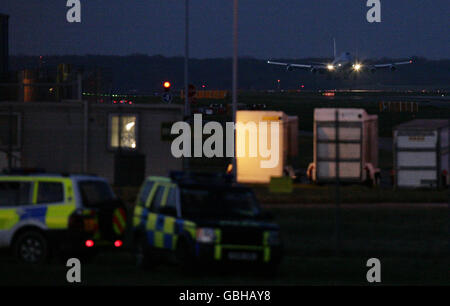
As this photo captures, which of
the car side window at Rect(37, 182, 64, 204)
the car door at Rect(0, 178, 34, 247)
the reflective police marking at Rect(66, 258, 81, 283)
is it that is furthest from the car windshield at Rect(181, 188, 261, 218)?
the car door at Rect(0, 178, 34, 247)

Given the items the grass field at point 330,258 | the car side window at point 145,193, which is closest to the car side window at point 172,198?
the car side window at point 145,193

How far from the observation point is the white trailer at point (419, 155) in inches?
1221

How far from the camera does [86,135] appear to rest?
31.6 meters

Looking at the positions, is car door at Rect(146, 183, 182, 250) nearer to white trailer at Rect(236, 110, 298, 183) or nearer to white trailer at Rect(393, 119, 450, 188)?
white trailer at Rect(393, 119, 450, 188)

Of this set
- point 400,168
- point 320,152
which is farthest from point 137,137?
point 400,168

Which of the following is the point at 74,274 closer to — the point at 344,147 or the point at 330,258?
the point at 330,258

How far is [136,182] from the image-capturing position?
3055 cm

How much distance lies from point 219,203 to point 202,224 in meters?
1.04

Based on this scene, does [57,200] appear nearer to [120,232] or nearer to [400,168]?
[120,232]

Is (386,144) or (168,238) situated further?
(386,144)

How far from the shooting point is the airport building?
31.6 m

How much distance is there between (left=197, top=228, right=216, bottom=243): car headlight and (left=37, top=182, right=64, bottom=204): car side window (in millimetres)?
2856
